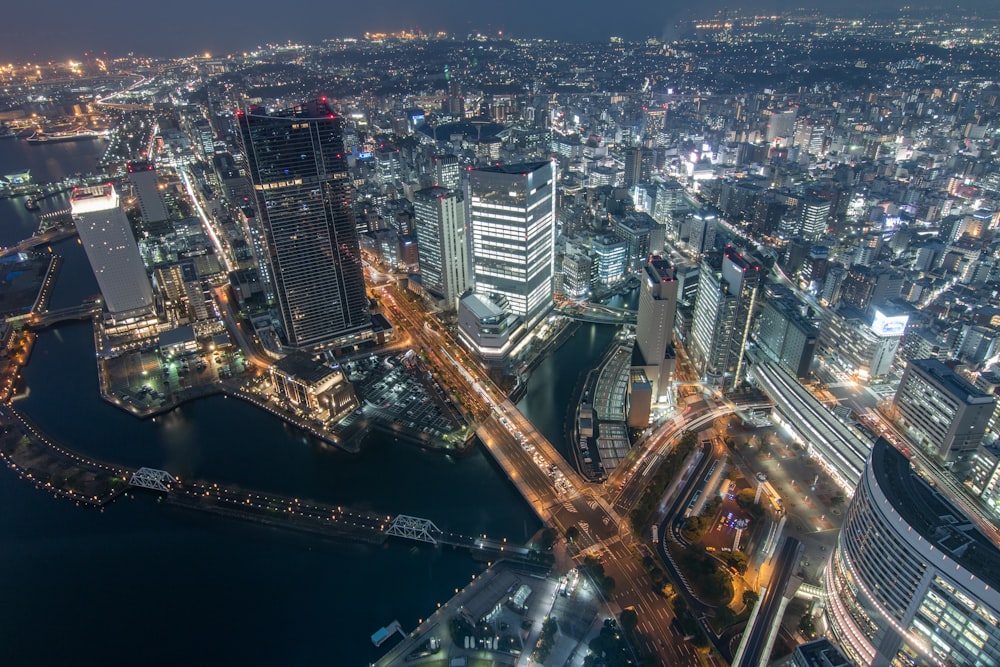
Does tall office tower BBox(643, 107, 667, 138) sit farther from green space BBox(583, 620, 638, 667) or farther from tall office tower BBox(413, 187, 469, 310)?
green space BBox(583, 620, 638, 667)

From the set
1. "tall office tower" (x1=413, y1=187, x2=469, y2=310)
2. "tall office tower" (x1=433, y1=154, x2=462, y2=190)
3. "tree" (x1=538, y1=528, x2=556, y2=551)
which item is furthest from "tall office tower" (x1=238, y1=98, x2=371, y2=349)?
"tall office tower" (x1=433, y1=154, x2=462, y2=190)

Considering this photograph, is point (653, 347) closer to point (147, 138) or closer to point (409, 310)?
point (409, 310)

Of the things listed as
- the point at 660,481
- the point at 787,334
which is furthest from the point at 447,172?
the point at 660,481

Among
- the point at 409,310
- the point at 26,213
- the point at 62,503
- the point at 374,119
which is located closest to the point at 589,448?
the point at 409,310

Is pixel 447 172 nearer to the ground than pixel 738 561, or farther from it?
farther from it

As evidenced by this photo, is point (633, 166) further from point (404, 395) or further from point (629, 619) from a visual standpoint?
point (629, 619)

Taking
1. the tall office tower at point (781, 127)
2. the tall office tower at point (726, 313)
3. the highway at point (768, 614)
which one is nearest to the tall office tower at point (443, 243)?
the tall office tower at point (726, 313)
